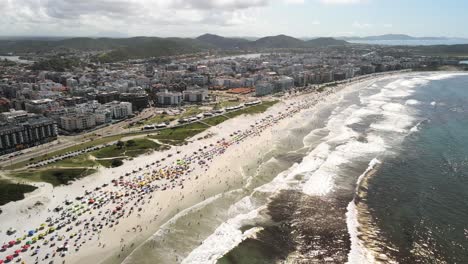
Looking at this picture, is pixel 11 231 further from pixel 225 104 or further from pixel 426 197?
pixel 225 104

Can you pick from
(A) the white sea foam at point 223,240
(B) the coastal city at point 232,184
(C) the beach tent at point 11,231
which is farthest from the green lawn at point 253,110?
(C) the beach tent at point 11,231

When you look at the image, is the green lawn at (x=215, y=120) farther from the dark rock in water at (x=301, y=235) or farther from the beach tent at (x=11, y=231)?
the beach tent at (x=11, y=231)

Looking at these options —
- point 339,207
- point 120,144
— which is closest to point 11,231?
point 120,144

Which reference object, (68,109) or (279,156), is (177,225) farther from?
(68,109)

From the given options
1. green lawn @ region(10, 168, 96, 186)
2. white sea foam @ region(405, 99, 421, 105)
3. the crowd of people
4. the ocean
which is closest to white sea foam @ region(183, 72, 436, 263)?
the ocean

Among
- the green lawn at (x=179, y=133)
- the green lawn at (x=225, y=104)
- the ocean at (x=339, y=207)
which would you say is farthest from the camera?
the green lawn at (x=225, y=104)

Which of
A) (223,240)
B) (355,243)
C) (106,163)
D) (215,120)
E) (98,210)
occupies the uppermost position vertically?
(215,120)
